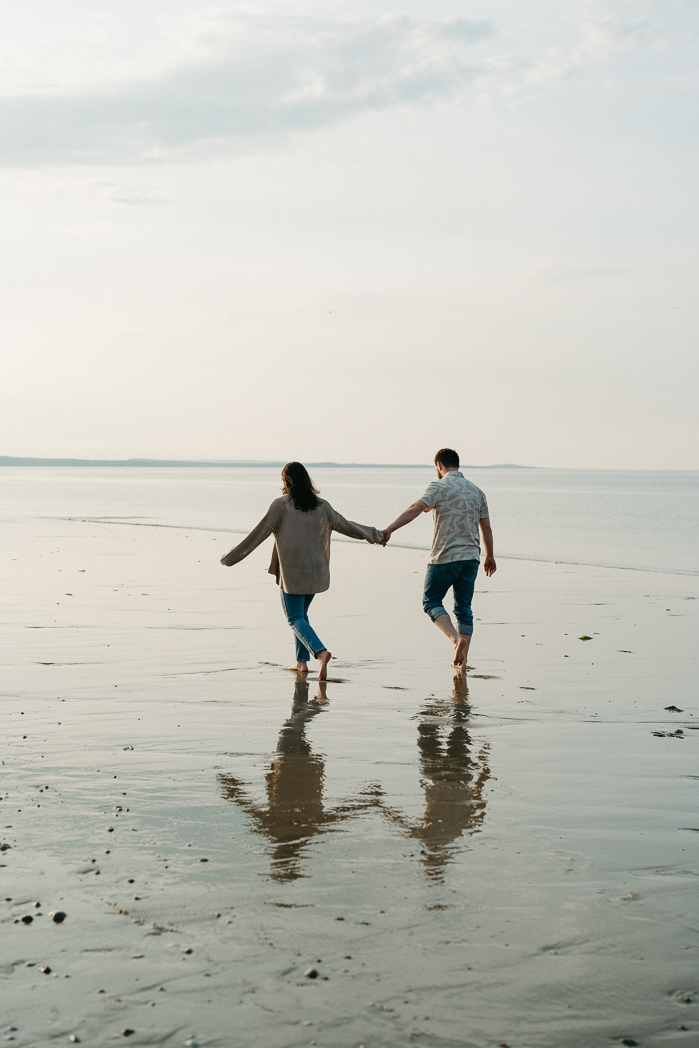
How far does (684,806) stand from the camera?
Answer: 539 centimetres

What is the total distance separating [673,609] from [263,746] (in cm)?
1012

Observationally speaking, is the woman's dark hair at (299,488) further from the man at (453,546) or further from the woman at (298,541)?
the man at (453,546)

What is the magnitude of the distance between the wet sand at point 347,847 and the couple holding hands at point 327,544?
0.50 metres

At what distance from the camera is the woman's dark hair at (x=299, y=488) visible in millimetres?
9352

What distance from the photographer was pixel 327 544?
953 cm

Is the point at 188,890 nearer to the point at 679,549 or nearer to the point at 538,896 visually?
the point at 538,896

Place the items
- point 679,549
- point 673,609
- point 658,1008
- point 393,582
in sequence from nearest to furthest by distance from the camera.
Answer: point 658,1008
point 673,609
point 393,582
point 679,549

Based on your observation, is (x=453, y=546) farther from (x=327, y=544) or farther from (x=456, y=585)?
(x=327, y=544)

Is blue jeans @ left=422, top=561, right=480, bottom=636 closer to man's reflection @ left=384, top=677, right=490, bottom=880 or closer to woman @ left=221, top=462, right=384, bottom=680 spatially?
woman @ left=221, top=462, right=384, bottom=680

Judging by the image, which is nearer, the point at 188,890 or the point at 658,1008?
the point at 658,1008

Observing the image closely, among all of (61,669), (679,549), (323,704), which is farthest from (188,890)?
(679,549)

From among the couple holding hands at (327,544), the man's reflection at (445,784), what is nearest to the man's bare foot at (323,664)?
the couple holding hands at (327,544)

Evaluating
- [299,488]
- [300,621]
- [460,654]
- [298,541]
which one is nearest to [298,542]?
[298,541]

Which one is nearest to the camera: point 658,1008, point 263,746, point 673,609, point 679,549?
point 658,1008
